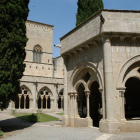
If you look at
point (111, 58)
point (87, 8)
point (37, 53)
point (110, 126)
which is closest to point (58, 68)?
point (37, 53)

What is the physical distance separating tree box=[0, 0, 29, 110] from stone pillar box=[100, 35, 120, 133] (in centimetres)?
473

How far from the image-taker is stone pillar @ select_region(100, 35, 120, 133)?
8.71 m

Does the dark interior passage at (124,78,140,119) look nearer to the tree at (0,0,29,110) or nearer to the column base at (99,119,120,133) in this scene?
the column base at (99,119,120,133)

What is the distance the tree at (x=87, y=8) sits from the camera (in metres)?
17.9

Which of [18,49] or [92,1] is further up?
[92,1]

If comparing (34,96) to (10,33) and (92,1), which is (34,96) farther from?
(10,33)

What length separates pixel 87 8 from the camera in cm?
1811

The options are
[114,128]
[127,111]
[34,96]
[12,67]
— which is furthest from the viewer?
[34,96]

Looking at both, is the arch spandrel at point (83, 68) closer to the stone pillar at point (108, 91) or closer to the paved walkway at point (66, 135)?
the stone pillar at point (108, 91)

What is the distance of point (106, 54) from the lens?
937cm

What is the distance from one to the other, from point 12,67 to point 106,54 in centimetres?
500

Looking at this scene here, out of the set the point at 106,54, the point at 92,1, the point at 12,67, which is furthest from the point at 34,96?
the point at 106,54

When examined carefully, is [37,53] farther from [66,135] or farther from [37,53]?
[66,135]

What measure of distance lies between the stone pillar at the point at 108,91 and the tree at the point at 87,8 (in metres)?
9.04
